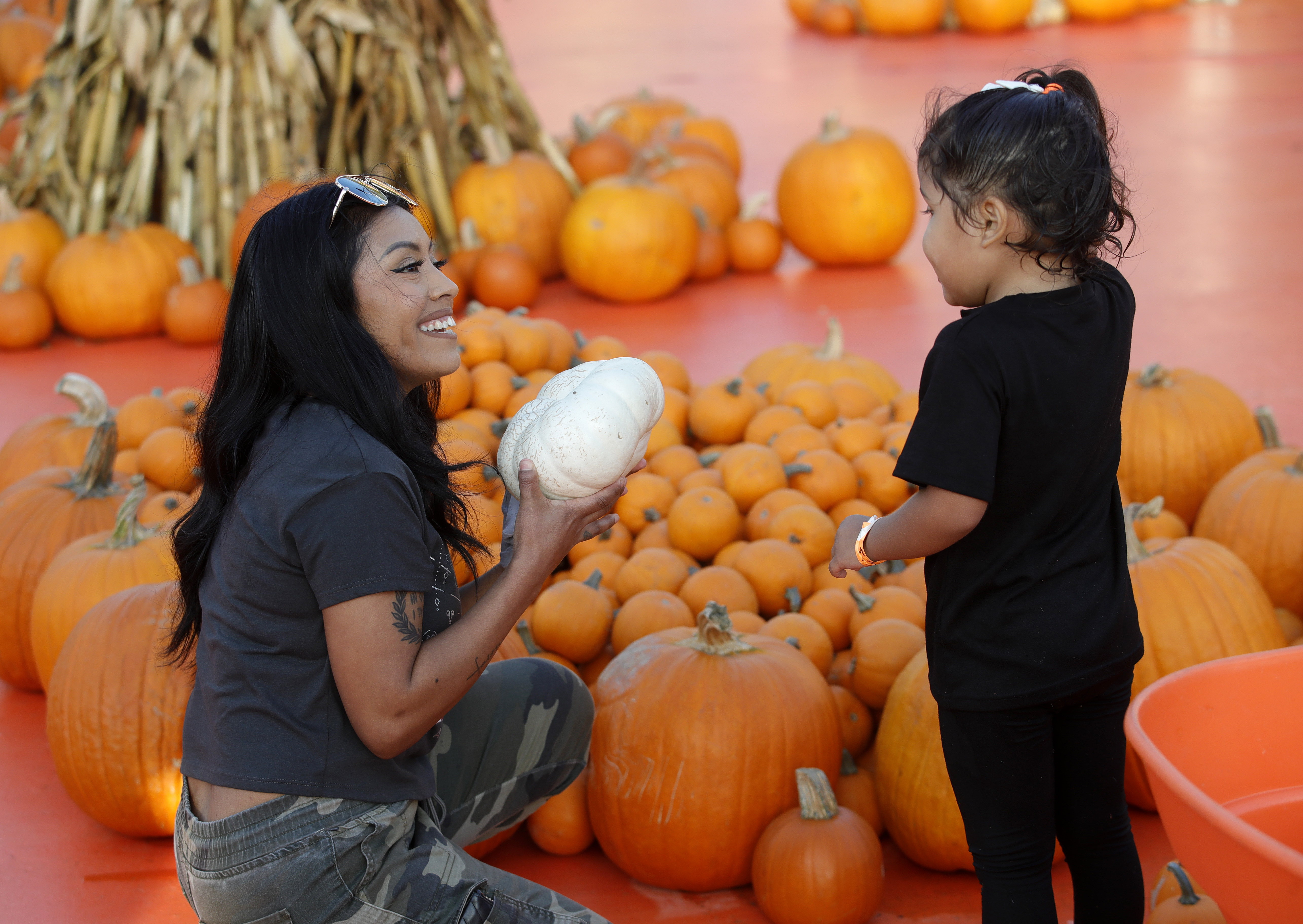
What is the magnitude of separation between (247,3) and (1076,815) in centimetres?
620

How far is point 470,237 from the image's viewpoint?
20.4 feet

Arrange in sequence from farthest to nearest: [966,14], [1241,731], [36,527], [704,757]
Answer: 1. [966,14]
2. [36,527]
3. [704,757]
4. [1241,731]

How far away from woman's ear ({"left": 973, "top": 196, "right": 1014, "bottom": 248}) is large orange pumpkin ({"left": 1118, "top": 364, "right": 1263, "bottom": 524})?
83.1 inches

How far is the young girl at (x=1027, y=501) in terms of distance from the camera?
69.6 inches

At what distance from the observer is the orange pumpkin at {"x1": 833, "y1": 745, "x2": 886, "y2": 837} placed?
8.70ft

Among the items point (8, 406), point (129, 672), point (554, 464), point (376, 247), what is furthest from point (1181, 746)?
point (8, 406)

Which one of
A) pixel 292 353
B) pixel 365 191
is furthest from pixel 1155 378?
pixel 292 353

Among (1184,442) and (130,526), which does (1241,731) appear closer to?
(1184,442)

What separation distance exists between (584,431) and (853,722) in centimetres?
124

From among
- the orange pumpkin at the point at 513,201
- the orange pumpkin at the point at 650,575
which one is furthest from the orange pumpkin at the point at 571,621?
the orange pumpkin at the point at 513,201

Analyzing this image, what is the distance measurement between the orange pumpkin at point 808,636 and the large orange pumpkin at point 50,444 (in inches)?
94.7

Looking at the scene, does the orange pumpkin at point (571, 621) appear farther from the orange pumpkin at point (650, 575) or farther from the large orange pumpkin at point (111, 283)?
the large orange pumpkin at point (111, 283)

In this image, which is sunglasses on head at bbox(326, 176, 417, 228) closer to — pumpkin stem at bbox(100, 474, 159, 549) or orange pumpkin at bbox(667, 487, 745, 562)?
pumpkin stem at bbox(100, 474, 159, 549)

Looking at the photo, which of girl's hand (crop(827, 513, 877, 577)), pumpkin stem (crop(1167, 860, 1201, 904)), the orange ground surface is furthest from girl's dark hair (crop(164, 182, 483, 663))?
pumpkin stem (crop(1167, 860, 1201, 904))
